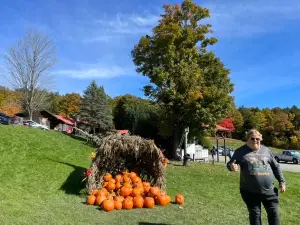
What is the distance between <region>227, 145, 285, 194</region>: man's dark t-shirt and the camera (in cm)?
516

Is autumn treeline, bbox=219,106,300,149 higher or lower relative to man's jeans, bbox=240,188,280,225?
higher

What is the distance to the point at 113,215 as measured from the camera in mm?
7172

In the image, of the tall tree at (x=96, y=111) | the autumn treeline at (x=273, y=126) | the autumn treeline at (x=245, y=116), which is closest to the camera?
the tall tree at (x=96, y=111)

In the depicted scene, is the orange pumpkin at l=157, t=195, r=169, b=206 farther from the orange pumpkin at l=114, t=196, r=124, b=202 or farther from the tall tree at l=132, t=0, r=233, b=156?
the tall tree at l=132, t=0, r=233, b=156

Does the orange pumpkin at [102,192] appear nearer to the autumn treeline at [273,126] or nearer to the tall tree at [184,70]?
the tall tree at [184,70]

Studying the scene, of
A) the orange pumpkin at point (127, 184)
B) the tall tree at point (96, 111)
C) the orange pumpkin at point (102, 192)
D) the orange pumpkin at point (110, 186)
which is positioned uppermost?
the tall tree at point (96, 111)

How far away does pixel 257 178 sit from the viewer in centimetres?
517

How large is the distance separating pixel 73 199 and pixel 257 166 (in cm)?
490

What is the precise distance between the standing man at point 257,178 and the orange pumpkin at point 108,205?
10.7 ft

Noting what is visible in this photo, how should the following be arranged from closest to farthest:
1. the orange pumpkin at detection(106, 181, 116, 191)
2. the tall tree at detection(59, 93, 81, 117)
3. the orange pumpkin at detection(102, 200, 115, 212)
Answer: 1. the orange pumpkin at detection(102, 200, 115, 212)
2. the orange pumpkin at detection(106, 181, 116, 191)
3. the tall tree at detection(59, 93, 81, 117)

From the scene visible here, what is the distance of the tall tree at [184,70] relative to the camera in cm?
2330

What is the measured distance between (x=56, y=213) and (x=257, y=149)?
415 centimetres

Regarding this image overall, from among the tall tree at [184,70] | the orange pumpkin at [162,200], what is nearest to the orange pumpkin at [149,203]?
the orange pumpkin at [162,200]

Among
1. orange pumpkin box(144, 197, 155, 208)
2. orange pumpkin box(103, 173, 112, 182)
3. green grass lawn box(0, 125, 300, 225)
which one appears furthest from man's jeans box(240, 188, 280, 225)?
orange pumpkin box(103, 173, 112, 182)
